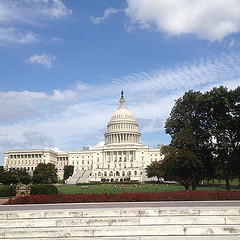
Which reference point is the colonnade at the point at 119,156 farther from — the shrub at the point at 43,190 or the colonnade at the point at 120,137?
the shrub at the point at 43,190

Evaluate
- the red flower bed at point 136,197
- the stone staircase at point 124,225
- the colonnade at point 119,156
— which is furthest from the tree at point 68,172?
the stone staircase at point 124,225

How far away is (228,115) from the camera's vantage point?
1521 inches

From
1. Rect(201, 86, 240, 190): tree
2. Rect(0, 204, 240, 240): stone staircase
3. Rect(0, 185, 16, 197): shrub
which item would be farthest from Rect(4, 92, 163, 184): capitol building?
Rect(0, 204, 240, 240): stone staircase

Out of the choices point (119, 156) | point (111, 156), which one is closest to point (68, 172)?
point (111, 156)

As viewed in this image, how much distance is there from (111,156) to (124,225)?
141618 millimetres

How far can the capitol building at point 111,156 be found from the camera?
481 feet

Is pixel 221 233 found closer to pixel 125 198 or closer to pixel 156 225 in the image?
pixel 156 225

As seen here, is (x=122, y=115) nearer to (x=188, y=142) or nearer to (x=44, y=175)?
(x=44, y=175)

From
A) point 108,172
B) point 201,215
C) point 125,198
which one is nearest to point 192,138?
point 125,198

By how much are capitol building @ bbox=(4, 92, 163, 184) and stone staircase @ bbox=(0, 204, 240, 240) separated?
126 m

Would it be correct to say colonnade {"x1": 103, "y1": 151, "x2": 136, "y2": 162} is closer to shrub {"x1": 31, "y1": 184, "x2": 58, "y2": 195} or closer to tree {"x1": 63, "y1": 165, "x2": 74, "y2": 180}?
tree {"x1": 63, "y1": 165, "x2": 74, "y2": 180}

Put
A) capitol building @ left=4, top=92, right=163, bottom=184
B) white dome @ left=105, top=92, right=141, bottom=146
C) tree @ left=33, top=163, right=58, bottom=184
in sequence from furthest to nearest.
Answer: white dome @ left=105, top=92, right=141, bottom=146 → capitol building @ left=4, top=92, right=163, bottom=184 → tree @ left=33, top=163, right=58, bottom=184

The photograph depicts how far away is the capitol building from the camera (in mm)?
146650

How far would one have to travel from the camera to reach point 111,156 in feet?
508
